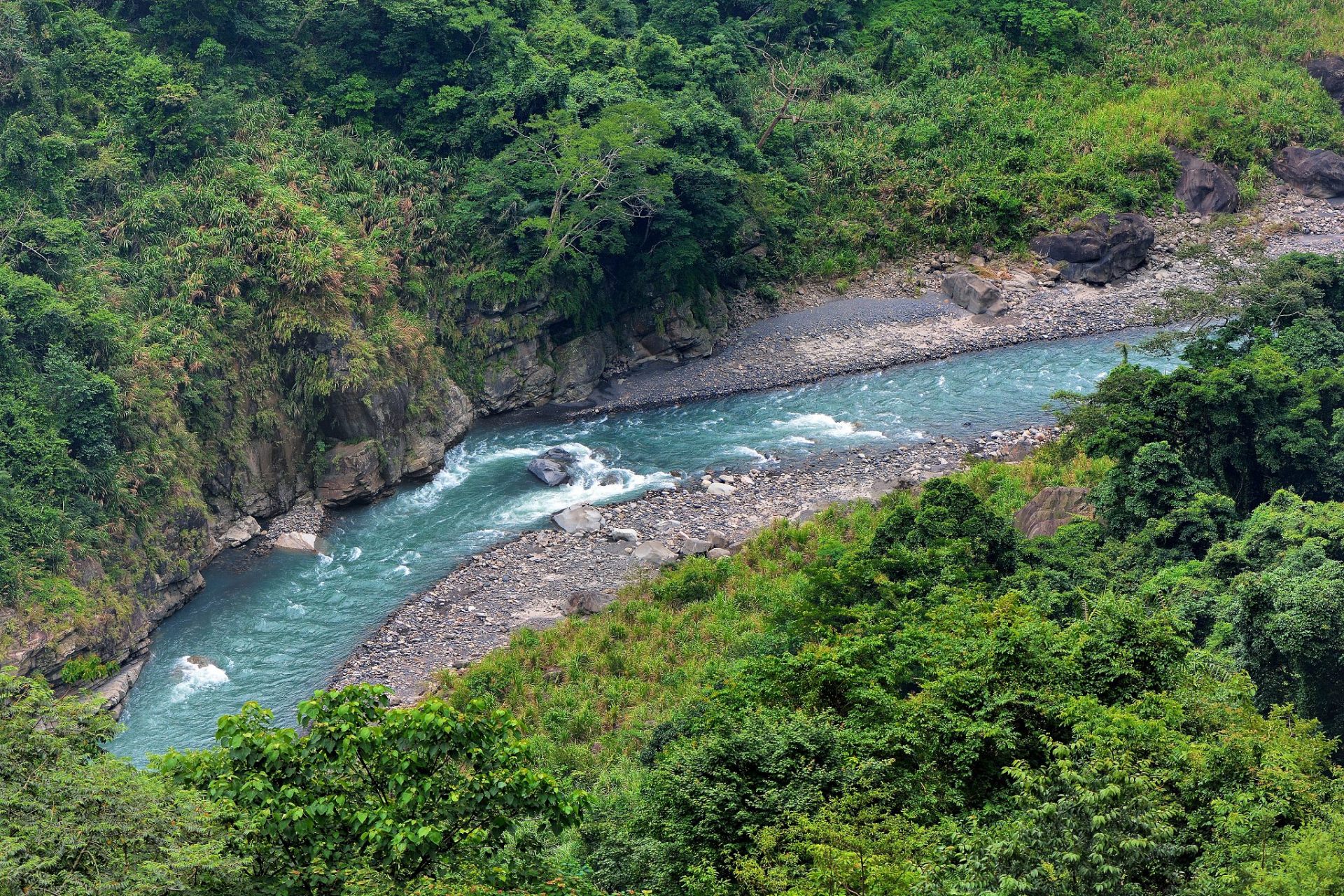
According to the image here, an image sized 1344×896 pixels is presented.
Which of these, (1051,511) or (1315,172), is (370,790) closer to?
(1051,511)

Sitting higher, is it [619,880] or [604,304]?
[604,304]

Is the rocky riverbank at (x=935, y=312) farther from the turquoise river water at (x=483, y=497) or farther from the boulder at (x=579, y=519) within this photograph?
the boulder at (x=579, y=519)

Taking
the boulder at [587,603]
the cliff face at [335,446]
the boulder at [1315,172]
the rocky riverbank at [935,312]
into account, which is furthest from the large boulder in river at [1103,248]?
the boulder at [587,603]

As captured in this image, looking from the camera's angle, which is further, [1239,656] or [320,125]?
[320,125]

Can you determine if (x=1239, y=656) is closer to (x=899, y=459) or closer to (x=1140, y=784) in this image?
(x=1140, y=784)

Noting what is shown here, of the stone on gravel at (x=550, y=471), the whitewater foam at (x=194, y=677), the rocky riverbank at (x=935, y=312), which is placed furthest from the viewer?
the rocky riverbank at (x=935, y=312)

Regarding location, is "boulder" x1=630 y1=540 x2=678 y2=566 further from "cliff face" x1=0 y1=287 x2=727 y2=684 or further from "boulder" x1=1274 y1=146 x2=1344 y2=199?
"boulder" x1=1274 y1=146 x2=1344 y2=199

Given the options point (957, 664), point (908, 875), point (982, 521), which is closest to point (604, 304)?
point (982, 521)
